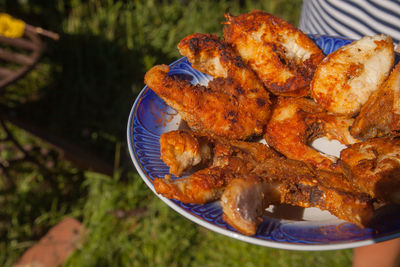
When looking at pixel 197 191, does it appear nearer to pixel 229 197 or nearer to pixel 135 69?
pixel 229 197

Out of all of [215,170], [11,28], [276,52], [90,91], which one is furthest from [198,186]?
[11,28]

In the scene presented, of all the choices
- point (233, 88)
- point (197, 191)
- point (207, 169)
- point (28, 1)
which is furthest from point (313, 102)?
point (28, 1)

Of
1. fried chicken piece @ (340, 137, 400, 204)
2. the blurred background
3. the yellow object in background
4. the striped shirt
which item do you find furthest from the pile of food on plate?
the yellow object in background

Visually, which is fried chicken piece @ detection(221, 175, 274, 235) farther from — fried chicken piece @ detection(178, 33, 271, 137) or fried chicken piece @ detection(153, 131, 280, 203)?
fried chicken piece @ detection(178, 33, 271, 137)

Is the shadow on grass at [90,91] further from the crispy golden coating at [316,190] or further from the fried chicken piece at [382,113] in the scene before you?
the fried chicken piece at [382,113]

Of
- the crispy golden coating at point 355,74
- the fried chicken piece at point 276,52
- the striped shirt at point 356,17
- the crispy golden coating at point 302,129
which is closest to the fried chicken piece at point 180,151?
the crispy golden coating at point 302,129

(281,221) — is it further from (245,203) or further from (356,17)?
(356,17)
